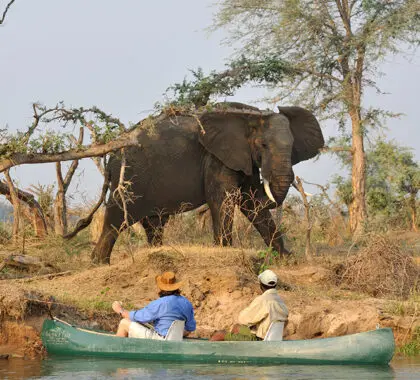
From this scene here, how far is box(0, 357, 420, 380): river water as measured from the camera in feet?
33.7

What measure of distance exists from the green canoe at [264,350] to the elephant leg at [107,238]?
6792 mm

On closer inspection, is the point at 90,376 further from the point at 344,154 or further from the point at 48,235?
the point at 344,154

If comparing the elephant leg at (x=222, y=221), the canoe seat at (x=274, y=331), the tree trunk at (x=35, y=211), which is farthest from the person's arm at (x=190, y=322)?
the tree trunk at (x=35, y=211)

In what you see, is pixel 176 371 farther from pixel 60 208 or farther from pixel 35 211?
pixel 60 208

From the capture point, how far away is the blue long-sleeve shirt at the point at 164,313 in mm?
10539

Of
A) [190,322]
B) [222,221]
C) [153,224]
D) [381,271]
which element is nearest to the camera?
[190,322]

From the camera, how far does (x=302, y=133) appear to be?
18922 millimetres

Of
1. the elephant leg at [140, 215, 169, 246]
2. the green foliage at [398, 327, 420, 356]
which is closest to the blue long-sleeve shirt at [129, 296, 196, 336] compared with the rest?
the green foliage at [398, 327, 420, 356]

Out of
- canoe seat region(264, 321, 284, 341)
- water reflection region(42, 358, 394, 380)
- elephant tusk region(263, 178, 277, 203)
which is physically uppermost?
elephant tusk region(263, 178, 277, 203)

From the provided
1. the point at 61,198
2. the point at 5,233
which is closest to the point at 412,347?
the point at 61,198

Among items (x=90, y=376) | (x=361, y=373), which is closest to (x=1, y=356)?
(x=90, y=376)

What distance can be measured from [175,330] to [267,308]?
1118mm

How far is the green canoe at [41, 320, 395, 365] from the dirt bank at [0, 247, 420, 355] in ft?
4.41

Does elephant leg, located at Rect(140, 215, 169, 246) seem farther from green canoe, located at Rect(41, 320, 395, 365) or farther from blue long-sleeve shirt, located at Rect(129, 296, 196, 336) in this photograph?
blue long-sleeve shirt, located at Rect(129, 296, 196, 336)
